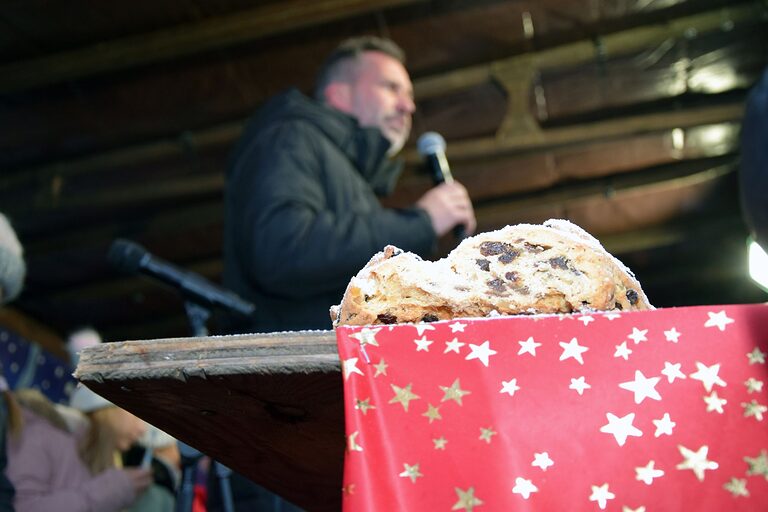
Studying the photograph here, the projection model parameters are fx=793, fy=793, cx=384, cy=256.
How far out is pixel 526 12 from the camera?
11.9 ft

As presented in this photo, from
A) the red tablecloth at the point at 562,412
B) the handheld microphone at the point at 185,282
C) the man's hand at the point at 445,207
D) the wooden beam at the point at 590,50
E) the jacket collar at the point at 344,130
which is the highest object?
the wooden beam at the point at 590,50

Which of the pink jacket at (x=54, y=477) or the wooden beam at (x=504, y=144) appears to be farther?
the wooden beam at (x=504, y=144)

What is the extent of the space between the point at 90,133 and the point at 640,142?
2905mm

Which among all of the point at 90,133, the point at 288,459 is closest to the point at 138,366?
the point at 288,459

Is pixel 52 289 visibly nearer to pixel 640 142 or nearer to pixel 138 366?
pixel 640 142

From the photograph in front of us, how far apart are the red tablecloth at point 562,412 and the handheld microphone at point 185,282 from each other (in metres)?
1.05

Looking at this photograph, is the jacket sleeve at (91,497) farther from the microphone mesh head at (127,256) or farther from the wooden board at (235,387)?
the wooden board at (235,387)

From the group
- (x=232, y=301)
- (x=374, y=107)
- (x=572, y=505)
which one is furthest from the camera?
(x=374, y=107)

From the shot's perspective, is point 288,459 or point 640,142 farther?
point 640,142

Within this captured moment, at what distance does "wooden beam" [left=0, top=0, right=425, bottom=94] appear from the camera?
3414mm

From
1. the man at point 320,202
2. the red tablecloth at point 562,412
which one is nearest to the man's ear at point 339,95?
the man at point 320,202

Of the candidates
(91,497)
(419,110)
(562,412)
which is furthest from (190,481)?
(419,110)

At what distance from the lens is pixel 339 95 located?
2.30 metres

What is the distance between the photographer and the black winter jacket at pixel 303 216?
5.41ft
